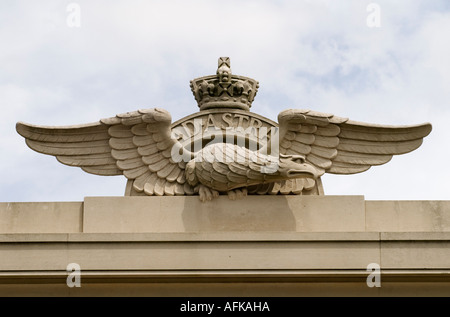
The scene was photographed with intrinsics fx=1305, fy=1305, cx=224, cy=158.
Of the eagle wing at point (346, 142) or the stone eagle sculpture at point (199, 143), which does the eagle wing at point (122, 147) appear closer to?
the stone eagle sculpture at point (199, 143)

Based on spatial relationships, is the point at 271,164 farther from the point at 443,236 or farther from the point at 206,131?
the point at 443,236

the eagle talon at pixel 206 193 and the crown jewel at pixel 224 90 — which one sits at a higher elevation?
the crown jewel at pixel 224 90

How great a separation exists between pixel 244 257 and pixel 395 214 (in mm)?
1807

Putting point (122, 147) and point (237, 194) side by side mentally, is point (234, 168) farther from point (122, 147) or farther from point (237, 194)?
point (122, 147)

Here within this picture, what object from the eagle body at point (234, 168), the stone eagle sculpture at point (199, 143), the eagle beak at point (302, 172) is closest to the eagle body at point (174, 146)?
the stone eagle sculpture at point (199, 143)

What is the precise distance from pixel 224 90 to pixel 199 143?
694 mm

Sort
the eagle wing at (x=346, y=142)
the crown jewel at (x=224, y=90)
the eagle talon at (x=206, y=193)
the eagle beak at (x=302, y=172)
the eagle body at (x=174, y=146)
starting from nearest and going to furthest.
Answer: the eagle beak at (x=302, y=172), the eagle talon at (x=206, y=193), the eagle body at (x=174, y=146), the eagle wing at (x=346, y=142), the crown jewel at (x=224, y=90)

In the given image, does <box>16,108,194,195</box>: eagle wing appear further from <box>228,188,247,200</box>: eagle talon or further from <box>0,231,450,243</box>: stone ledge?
<box>0,231,450,243</box>: stone ledge

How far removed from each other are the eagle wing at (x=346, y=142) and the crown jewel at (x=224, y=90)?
2.00 ft

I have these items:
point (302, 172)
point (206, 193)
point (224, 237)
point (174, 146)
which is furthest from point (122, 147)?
point (302, 172)

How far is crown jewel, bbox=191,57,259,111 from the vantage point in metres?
14.5

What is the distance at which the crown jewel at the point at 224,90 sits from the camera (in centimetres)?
1447
